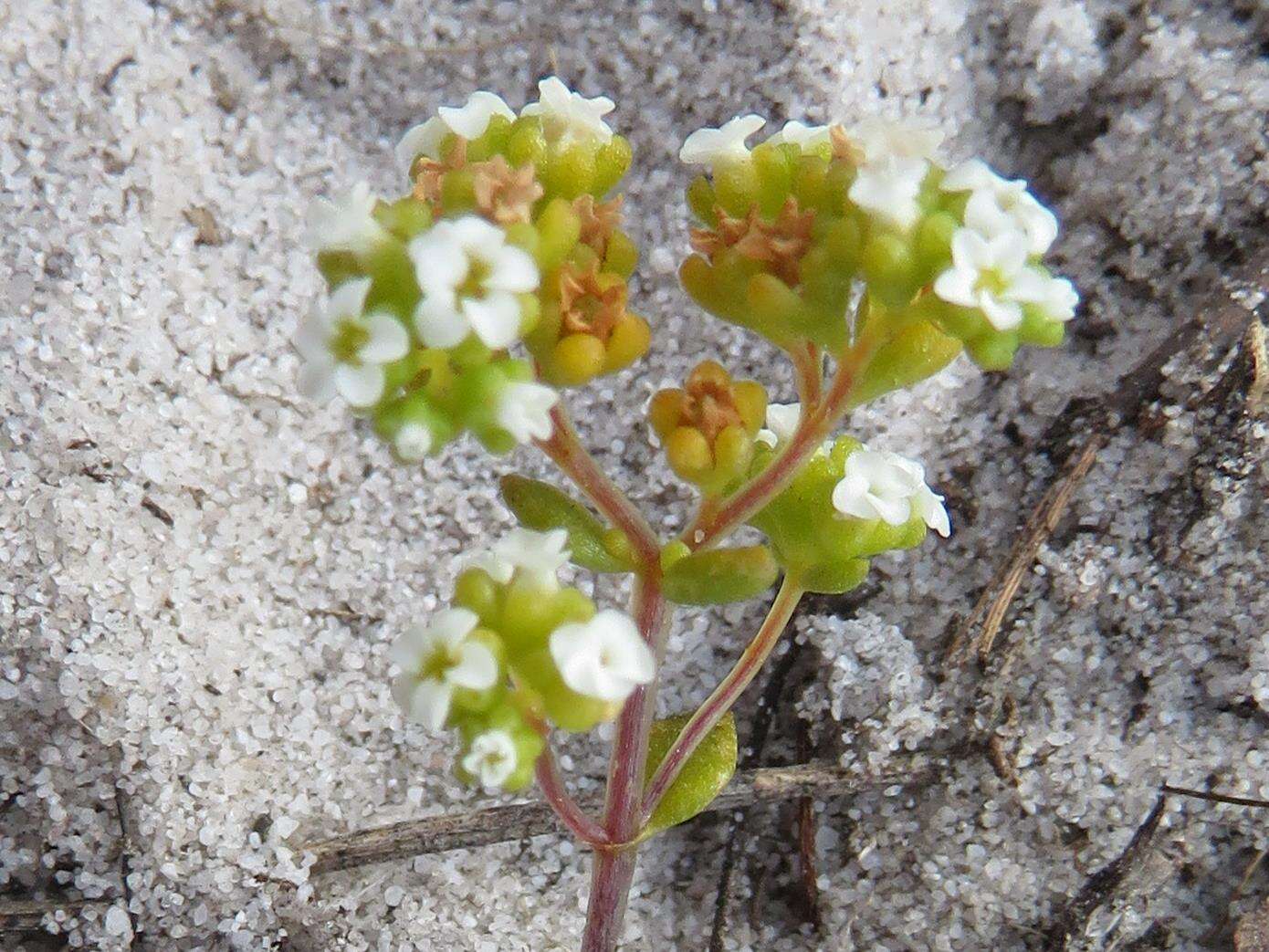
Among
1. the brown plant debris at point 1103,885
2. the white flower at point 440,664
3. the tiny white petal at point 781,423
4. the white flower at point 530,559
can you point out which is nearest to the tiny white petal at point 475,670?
the white flower at point 440,664

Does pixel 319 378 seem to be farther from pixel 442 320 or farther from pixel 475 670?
pixel 475 670

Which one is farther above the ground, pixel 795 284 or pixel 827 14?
pixel 827 14

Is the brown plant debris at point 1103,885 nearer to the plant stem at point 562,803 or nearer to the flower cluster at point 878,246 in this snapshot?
the plant stem at point 562,803

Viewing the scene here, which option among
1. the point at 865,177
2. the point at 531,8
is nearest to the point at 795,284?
the point at 865,177

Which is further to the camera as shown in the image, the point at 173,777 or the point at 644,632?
the point at 173,777

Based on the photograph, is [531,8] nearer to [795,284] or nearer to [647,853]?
[795,284]

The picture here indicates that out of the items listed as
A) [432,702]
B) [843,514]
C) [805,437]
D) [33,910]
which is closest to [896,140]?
[805,437]

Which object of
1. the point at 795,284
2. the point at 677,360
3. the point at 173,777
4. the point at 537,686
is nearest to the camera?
the point at 537,686
